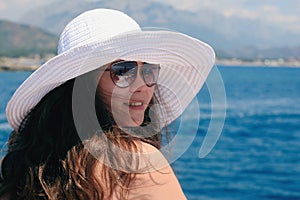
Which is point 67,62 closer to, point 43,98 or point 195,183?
point 43,98

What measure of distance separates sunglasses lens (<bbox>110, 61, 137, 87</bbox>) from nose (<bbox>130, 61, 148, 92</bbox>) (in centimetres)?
2

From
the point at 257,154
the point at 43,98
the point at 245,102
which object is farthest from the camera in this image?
the point at 245,102

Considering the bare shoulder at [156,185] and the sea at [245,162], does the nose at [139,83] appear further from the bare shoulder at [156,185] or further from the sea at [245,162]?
the sea at [245,162]

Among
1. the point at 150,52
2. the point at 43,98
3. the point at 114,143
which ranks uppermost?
the point at 150,52

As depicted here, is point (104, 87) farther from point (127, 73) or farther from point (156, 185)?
point (156, 185)

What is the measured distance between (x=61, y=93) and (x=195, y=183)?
40.8 feet

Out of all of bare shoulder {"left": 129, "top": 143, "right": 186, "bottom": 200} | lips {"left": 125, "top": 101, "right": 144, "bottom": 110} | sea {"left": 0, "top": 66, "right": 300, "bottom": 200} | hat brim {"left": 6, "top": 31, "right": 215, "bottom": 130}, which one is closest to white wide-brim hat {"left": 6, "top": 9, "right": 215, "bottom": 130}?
hat brim {"left": 6, "top": 31, "right": 215, "bottom": 130}

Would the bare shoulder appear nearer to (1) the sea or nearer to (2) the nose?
(2) the nose

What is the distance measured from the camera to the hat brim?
5.23 feet

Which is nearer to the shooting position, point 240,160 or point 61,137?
point 61,137

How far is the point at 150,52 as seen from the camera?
1.70 metres

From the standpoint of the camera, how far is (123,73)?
5.46ft

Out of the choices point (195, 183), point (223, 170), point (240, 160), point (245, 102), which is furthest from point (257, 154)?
point (245, 102)

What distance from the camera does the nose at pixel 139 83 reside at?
173 cm
